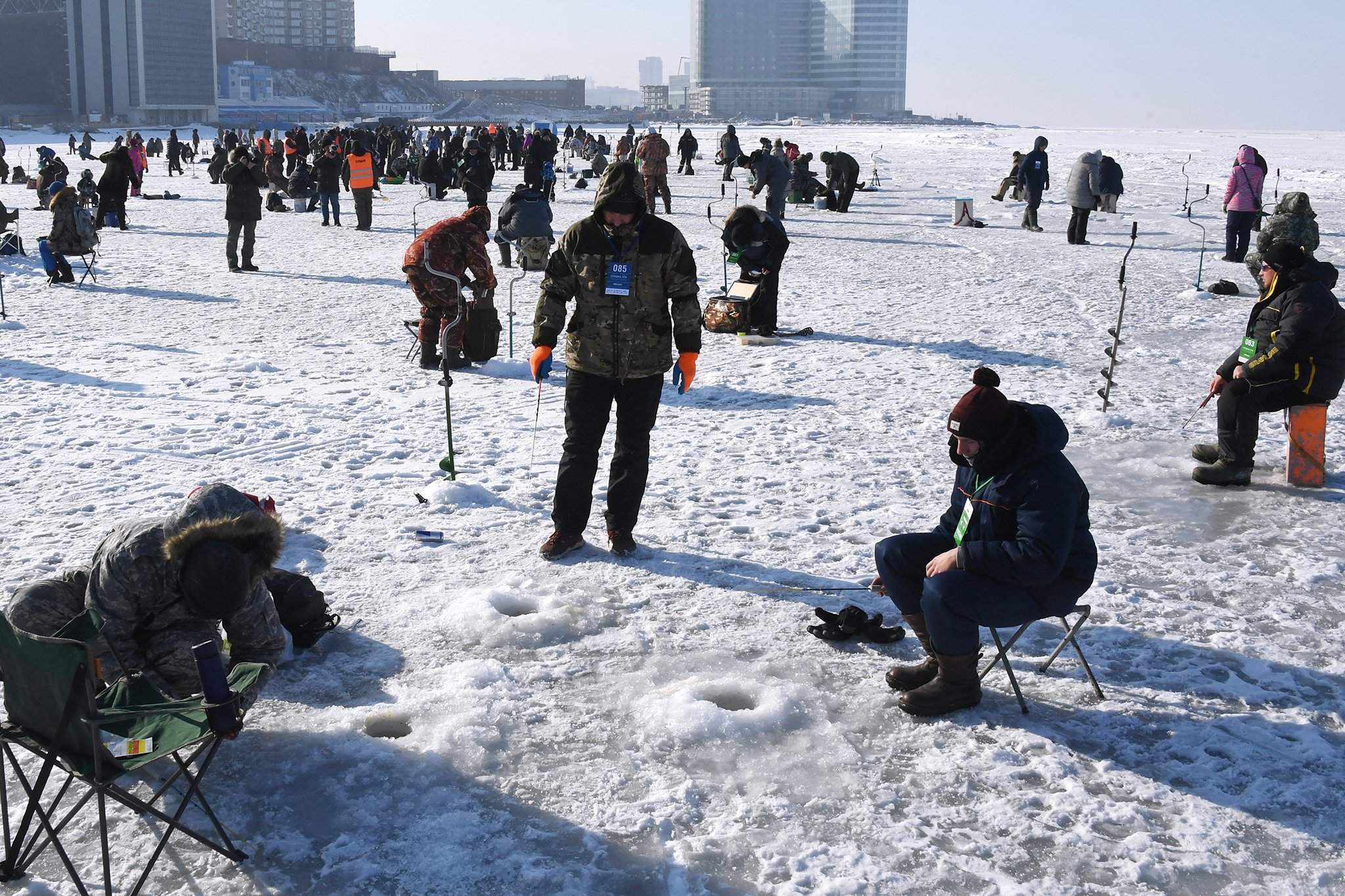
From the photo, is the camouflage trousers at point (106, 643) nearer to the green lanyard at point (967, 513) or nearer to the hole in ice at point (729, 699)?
the hole in ice at point (729, 699)

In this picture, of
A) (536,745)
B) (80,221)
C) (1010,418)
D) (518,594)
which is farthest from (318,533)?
(80,221)

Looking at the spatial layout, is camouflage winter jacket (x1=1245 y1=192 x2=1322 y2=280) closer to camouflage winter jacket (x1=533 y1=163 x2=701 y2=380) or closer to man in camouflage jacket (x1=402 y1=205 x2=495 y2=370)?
camouflage winter jacket (x1=533 y1=163 x2=701 y2=380)

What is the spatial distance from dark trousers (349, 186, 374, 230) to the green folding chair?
16.9 metres

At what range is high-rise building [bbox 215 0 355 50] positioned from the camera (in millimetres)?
168125

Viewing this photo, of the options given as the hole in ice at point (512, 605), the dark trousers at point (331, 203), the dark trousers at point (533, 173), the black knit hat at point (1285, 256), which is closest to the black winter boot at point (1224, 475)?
the black knit hat at point (1285, 256)

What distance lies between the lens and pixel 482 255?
8.75 metres

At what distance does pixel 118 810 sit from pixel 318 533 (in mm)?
2399

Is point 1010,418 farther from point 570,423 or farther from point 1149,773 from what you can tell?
point 570,423

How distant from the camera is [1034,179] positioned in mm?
19641

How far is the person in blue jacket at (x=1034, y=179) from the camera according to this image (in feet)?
64.3

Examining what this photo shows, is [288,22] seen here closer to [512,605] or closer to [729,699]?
[512,605]

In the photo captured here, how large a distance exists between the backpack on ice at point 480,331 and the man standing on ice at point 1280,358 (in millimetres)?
5286

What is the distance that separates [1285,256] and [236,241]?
1214 cm

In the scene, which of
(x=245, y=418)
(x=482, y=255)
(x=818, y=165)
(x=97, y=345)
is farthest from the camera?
(x=818, y=165)
